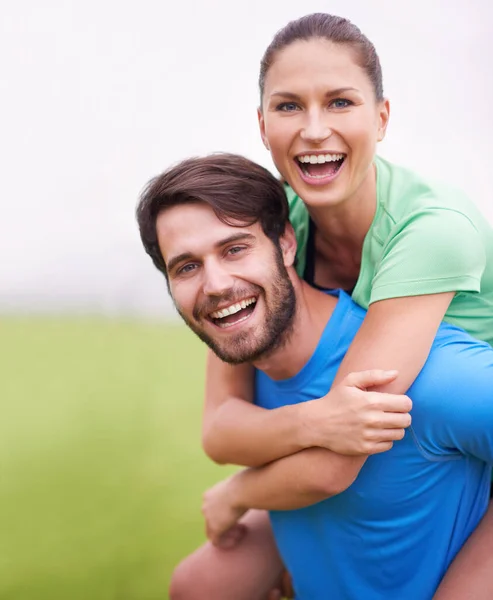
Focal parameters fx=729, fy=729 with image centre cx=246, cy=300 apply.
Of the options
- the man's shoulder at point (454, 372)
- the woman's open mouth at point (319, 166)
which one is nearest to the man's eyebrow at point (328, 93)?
the woman's open mouth at point (319, 166)

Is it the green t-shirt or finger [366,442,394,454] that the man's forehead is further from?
finger [366,442,394,454]

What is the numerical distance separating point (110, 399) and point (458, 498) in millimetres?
1947

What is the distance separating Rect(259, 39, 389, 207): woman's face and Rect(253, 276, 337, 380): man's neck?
21 cm

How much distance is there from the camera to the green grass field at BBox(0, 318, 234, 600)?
7.61 ft

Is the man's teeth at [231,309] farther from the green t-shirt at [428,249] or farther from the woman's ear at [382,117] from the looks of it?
the woman's ear at [382,117]

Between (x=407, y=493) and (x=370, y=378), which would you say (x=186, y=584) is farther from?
(x=370, y=378)

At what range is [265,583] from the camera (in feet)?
5.67

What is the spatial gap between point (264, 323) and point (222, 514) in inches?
17.4

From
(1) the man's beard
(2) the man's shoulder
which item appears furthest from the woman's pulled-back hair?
(2) the man's shoulder

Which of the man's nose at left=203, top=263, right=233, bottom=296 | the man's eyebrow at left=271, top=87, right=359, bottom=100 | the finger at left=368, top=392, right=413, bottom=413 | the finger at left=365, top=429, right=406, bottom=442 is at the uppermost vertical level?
the man's eyebrow at left=271, top=87, right=359, bottom=100

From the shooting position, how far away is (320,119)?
4.43 ft

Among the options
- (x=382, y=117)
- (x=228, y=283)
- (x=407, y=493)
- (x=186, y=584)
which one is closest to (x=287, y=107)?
(x=382, y=117)

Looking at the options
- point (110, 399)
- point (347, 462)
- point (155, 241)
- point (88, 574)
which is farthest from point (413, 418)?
point (110, 399)

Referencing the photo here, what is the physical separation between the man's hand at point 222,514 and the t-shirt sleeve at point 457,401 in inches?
17.6
